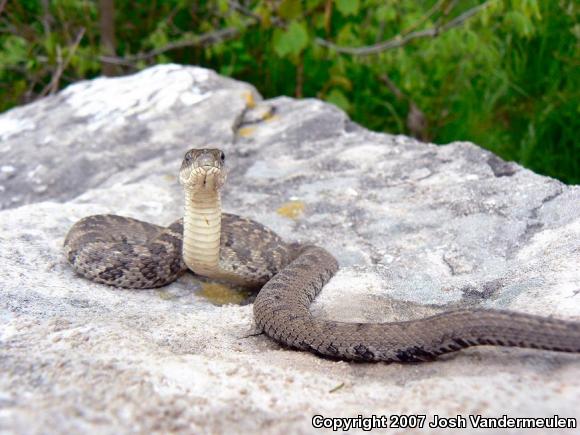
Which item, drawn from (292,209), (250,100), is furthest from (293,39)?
(292,209)

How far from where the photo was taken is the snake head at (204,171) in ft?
13.9

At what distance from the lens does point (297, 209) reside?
538 centimetres

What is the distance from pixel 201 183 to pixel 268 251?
707 mm

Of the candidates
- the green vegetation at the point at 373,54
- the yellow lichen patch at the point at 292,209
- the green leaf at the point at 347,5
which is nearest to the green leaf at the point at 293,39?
the green vegetation at the point at 373,54

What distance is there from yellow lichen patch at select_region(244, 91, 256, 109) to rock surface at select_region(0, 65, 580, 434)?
0.03 m

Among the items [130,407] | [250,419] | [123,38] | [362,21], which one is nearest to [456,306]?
[250,419]

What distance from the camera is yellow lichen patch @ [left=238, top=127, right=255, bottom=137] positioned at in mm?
6611

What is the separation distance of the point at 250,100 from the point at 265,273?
2800mm

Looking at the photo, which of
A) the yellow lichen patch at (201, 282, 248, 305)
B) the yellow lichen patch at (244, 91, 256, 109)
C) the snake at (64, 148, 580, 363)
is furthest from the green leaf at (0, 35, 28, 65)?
the yellow lichen patch at (201, 282, 248, 305)

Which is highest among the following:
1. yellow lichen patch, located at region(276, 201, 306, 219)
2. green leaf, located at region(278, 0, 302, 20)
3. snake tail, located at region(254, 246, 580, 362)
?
green leaf, located at region(278, 0, 302, 20)

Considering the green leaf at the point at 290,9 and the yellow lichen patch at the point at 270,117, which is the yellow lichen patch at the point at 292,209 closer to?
the yellow lichen patch at the point at 270,117

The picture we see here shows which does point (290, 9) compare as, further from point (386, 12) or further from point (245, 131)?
point (245, 131)

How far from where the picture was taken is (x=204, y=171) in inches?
167

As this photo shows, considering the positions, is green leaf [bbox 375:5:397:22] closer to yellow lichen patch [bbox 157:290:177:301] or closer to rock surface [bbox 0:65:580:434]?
rock surface [bbox 0:65:580:434]
